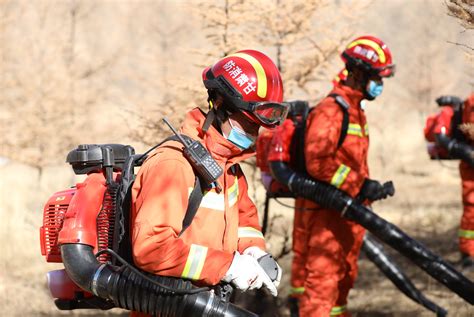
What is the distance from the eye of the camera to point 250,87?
3449mm

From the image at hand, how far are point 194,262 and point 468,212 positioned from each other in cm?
529

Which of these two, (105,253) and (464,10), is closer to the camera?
(105,253)

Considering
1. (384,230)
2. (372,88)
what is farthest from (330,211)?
(372,88)

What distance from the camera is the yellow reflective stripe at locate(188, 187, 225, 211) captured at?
3.39 m

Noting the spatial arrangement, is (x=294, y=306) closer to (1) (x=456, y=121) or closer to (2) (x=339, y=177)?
(2) (x=339, y=177)

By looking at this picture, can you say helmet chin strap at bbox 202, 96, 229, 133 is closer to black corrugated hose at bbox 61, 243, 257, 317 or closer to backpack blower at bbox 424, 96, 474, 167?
black corrugated hose at bbox 61, 243, 257, 317

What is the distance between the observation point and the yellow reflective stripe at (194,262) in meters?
3.23

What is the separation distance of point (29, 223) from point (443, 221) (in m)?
5.35

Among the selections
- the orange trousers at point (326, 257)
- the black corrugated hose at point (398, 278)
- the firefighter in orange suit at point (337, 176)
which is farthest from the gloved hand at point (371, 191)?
the black corrugated hose at point (398, 278)

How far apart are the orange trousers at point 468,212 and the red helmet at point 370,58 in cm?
222

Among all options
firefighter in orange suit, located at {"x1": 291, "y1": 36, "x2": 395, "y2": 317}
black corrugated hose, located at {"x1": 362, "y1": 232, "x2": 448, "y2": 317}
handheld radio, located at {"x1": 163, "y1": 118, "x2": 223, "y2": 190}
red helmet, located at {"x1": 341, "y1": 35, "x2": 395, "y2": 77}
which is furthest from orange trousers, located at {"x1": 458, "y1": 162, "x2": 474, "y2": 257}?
handheld radio, located at {"x1": 163, "y1": 118, "x2": 223, "y2": 190}

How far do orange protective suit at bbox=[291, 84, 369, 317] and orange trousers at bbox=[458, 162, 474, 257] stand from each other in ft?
6.98

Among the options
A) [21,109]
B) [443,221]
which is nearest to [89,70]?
[21,109]

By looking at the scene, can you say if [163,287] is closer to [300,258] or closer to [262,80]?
[262,80]
